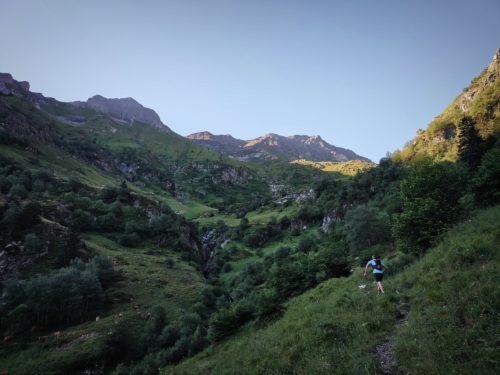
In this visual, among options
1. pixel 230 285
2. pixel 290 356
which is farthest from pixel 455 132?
pixel 290 356

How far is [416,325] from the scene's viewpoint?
1134 cm

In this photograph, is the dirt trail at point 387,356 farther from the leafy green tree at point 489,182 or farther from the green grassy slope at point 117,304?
the green grassy slope at point 117,304

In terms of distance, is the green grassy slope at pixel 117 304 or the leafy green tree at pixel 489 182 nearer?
the leafy green tree at pixel 489 182

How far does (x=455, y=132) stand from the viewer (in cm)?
12812

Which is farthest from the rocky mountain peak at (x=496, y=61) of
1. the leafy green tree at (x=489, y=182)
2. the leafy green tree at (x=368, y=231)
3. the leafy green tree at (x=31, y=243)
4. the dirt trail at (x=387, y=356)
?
the leafy green tree at (x=31, y=243)

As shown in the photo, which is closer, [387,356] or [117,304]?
[387,356]

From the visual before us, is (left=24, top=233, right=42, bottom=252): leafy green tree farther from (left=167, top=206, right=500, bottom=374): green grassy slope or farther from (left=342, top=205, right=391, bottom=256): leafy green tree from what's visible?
(left=342, top=205, right=391, bottom=256): leafy green tree

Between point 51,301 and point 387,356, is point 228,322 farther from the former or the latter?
point 51,301

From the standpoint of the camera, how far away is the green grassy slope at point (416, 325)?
30.4 ft

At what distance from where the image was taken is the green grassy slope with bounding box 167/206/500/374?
9.27 meters

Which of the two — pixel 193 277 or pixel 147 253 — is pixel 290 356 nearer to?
pixel 193 277

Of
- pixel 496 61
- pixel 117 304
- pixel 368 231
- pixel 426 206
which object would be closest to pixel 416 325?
pixel 426 206

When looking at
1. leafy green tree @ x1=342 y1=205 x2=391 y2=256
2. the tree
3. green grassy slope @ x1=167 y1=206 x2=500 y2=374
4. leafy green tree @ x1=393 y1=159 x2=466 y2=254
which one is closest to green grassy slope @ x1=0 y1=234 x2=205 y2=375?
green grassy slope @ x1=167 y1=206 x2=500 y2=374

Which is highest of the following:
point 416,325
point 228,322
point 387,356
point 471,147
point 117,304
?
point 471,147
